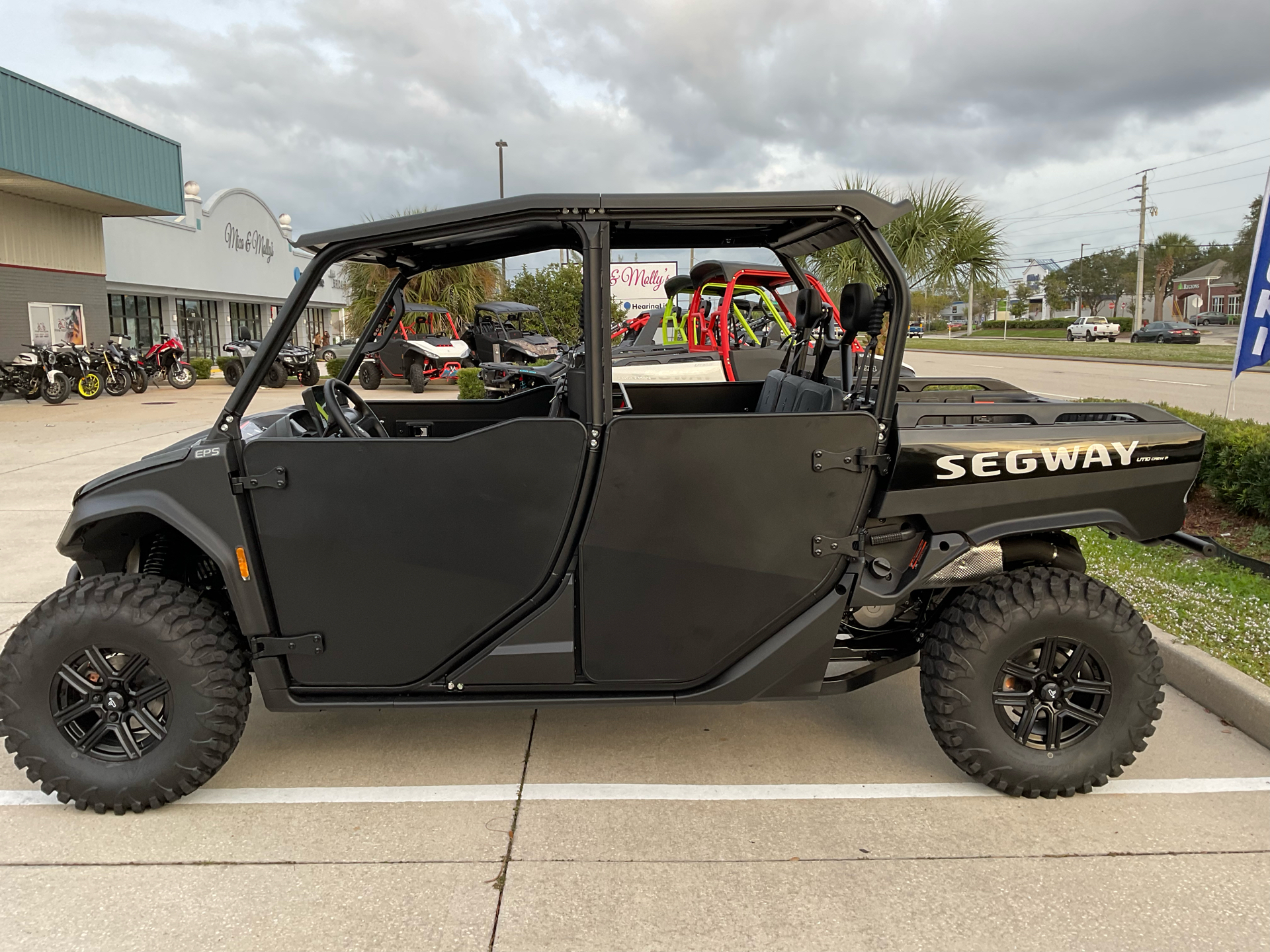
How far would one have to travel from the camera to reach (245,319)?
109 feet

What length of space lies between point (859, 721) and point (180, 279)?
2869cm

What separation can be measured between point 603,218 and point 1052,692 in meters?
2.12

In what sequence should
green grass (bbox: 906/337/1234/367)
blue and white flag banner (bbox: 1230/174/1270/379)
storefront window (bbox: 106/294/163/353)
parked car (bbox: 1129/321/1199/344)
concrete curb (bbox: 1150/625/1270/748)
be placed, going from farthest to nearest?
parked car (bbox: 1129/321/1199/344)
green grass (bbox: 906/337/1234/367)
storefront window (bbox: 106/294/163/353)
blue and white flag banner (bbox: 1230/174/1270/379)
concrete curb (bbox: 1150/625/1270/748)

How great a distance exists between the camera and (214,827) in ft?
9.11

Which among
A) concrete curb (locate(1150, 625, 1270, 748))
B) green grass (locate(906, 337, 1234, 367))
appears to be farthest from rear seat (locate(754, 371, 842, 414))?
green grass (locate(906, 337, 1234, 367))

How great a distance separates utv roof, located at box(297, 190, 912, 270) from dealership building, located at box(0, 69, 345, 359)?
599cm

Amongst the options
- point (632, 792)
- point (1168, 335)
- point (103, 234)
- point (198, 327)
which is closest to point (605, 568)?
point (632, 792)

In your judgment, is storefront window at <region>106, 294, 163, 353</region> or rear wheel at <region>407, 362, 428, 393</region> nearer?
rear wheel at <region>407, 362, 428, 393</region>

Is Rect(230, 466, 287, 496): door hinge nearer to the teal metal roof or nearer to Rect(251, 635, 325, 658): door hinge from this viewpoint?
Rect(251, 635, 325, 658): door hinge

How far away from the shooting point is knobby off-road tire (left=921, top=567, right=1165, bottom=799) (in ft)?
9.27

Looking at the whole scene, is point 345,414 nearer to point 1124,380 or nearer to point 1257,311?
point 1257,311

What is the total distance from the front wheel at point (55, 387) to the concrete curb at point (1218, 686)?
Result: 17856mm

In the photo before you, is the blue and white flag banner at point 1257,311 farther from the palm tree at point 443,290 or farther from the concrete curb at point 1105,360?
the palm tree at point 443,290

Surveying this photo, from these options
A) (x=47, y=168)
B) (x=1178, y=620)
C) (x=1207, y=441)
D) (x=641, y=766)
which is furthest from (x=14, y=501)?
(x=47, y=168)
